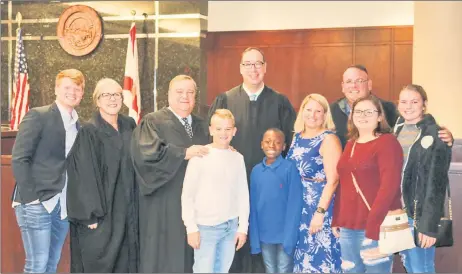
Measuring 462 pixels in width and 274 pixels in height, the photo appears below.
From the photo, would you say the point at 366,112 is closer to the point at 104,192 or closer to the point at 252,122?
the point at 252,122

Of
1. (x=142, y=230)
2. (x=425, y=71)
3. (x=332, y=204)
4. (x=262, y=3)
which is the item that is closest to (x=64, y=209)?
(x=142, y=230)

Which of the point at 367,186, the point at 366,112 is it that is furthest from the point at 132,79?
the point at 367,186

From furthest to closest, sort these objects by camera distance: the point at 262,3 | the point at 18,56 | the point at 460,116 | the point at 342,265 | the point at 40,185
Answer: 1. the point at 262,3
2. the point at 18,56
3. the point at 460,116
4. the point at 40,185
5. the point at 342,265

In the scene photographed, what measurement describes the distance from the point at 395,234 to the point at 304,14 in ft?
28.1

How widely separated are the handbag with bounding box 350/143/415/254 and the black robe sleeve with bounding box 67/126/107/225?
1.90 meters

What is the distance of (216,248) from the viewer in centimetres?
471

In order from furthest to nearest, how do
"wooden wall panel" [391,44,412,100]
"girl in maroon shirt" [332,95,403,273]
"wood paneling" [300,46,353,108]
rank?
"wood paneling" [300,46,353,108] < "wooden wall panel" [391,44,412,100] < "girl in maroon shirt" [332,95,403,273]

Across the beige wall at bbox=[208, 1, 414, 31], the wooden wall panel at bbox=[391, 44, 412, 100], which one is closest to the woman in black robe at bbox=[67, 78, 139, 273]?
the beige wall at bbox=[208, 1, 414, 31]

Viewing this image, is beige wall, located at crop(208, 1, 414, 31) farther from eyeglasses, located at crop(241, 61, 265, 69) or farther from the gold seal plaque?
eyeglasses, located at crop(241, 61, 265, 69)

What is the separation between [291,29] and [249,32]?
78 centimetres

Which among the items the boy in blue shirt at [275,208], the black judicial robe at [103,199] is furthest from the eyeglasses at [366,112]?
the black judicial robe at [103,199]

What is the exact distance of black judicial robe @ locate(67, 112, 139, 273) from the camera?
4.81 meters

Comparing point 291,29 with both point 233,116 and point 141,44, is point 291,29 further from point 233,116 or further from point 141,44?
point 233,116

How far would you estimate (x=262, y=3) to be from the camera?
40.0 ft
